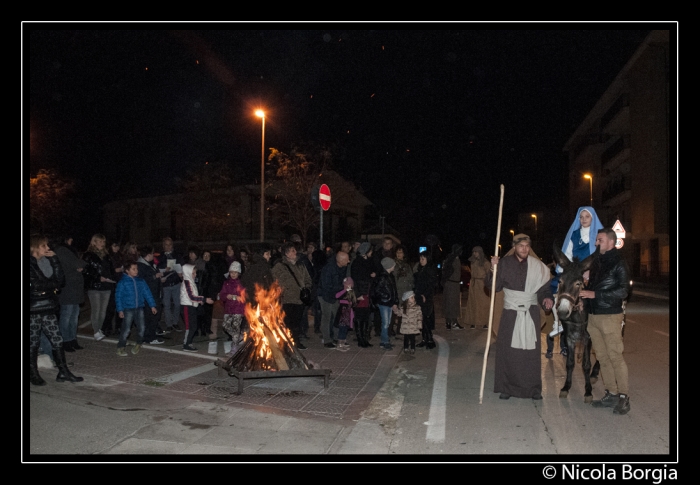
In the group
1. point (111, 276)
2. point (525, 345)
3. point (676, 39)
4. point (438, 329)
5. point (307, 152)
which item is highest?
point (307, 152)

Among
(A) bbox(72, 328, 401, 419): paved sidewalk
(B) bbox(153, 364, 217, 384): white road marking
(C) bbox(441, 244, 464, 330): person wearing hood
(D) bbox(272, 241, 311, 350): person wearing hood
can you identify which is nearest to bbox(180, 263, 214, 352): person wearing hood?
(A) bbox(72, 328, 401, 419): paved sidewalk

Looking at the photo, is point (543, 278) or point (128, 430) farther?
point (543, 278)

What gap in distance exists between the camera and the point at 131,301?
32.0 ft

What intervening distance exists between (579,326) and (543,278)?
696 mm

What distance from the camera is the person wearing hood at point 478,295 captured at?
45.0 ft

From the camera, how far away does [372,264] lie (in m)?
11.6

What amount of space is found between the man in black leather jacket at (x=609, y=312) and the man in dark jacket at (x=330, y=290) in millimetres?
5359

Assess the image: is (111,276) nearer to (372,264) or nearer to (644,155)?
(372,264)

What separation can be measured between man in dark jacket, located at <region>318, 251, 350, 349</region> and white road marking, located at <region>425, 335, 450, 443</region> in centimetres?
215

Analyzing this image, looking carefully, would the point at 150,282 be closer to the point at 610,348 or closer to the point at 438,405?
the point at 438,405

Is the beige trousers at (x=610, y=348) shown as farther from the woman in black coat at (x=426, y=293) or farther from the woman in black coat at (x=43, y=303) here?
the woman in black coat at (x=43, y=303)

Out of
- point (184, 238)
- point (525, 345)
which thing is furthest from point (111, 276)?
point (184, 238)

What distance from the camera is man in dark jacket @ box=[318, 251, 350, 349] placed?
11.2 metres

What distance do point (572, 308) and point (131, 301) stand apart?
6768mm
